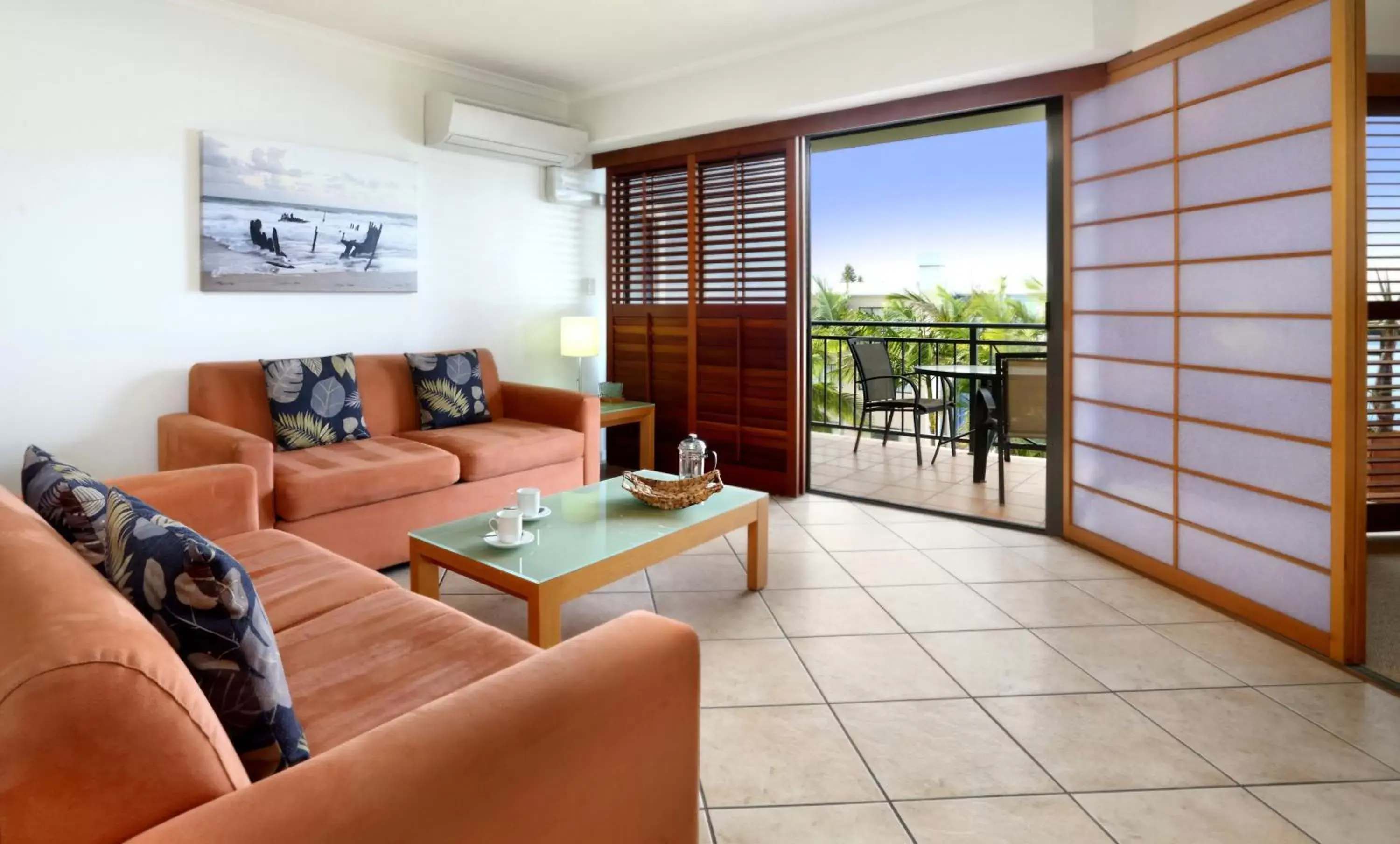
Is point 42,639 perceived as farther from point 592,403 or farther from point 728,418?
point 728,418

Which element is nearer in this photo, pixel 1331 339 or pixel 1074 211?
pixel 1331 339

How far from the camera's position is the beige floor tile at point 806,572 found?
3225 mm

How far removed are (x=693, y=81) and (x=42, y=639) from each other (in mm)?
4423

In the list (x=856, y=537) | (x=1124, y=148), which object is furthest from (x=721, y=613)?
(x=1124, y=148)

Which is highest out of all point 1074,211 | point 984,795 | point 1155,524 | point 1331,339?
point 1074,211

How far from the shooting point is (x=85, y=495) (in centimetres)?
144

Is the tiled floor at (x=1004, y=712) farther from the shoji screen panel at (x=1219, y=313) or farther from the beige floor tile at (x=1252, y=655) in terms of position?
the shoji screen panel at (x=1219, y=313)

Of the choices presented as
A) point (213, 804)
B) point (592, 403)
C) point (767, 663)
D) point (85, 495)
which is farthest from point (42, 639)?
point (592, 403)

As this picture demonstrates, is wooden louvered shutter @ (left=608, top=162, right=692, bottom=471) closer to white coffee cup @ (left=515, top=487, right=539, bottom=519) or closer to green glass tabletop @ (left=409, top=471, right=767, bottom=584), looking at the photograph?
green glass tabletop @ (left=409, top=471, right=767, bottom=584)

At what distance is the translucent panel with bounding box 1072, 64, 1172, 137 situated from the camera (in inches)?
123

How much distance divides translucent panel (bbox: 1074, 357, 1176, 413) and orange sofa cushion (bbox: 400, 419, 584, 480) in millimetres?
2485

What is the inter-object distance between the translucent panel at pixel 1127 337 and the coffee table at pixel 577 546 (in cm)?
170

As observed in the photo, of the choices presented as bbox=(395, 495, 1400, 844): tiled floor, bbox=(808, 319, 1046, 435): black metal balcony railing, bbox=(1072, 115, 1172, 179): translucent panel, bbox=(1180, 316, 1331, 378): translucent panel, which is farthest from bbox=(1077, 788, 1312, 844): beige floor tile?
bbox=(808, 319, 1046, 435): black metal balcony railing

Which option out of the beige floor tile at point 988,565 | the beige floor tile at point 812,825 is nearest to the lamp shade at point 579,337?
the beige floor tile at point 988,565
